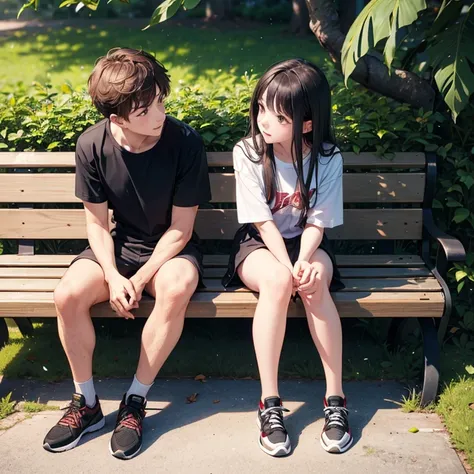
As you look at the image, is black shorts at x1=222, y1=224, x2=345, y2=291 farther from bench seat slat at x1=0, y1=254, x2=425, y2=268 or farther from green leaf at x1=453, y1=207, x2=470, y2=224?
green leaf at x1=453, y1=207, x2=470, y2=224

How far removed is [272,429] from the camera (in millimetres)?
3510

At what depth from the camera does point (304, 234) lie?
381 cm

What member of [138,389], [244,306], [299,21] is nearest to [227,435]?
[138,389]

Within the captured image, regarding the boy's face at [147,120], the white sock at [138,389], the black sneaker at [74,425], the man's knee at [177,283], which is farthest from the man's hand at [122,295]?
the boy's face at [147,120]

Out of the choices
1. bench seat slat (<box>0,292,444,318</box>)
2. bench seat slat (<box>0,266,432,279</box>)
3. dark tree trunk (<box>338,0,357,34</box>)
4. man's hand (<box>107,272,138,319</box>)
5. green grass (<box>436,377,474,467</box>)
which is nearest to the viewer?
green grass (<box>436,377,474,467</box>)

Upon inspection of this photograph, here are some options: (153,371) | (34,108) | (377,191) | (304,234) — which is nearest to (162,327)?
(153,371)

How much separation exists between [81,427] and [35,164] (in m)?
1.48

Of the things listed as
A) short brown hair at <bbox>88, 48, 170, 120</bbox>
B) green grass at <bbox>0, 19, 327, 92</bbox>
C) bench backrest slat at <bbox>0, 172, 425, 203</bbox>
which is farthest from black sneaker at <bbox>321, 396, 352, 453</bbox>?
green grass at <bbox>0, 19, 327, 92</bbox>

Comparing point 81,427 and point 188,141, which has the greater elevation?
point 188,141

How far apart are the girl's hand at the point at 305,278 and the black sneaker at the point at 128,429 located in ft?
2.81

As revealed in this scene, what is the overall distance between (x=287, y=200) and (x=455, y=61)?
1.06 m

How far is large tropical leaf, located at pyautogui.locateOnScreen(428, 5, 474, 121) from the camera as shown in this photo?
13.1 ft

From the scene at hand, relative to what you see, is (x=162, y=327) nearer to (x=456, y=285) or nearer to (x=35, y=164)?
(x=35, y=164)

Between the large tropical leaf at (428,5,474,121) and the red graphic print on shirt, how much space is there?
2.77 feet
